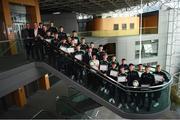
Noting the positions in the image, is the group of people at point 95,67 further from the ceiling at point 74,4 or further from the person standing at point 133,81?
the ceiling at point 74,4

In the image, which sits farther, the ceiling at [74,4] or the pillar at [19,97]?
the ceiling at [74,4]

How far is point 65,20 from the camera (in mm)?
25953

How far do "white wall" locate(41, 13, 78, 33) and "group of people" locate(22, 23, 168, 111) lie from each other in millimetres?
17501

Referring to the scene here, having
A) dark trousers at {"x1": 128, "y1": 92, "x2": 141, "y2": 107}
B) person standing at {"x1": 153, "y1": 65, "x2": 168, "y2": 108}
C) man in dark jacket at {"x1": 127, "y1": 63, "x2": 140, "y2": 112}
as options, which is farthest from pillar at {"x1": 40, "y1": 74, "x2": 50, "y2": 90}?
person standing at {"x1": 153, "y1": 65, "x2": 168, "y2": 108}

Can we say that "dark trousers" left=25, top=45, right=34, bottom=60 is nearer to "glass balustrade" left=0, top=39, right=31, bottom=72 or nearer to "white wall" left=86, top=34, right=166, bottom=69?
"glass balustrade" left=0, top=39, right=31, bottom=72

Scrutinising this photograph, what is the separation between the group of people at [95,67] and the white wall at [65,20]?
1750 centimetres

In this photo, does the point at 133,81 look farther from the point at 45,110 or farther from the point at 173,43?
the point at 173,43

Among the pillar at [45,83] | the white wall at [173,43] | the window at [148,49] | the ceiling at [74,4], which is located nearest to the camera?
the pillar at [45,83]

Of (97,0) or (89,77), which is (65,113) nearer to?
(89,77)

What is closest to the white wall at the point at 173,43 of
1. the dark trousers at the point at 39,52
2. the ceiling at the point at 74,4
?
the ceiling at the point at 74,4

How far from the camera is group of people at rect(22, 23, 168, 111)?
6.37 m

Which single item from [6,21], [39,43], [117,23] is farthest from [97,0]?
[39,43]

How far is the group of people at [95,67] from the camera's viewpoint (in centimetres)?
637

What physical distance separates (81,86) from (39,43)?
2110 millimetres
